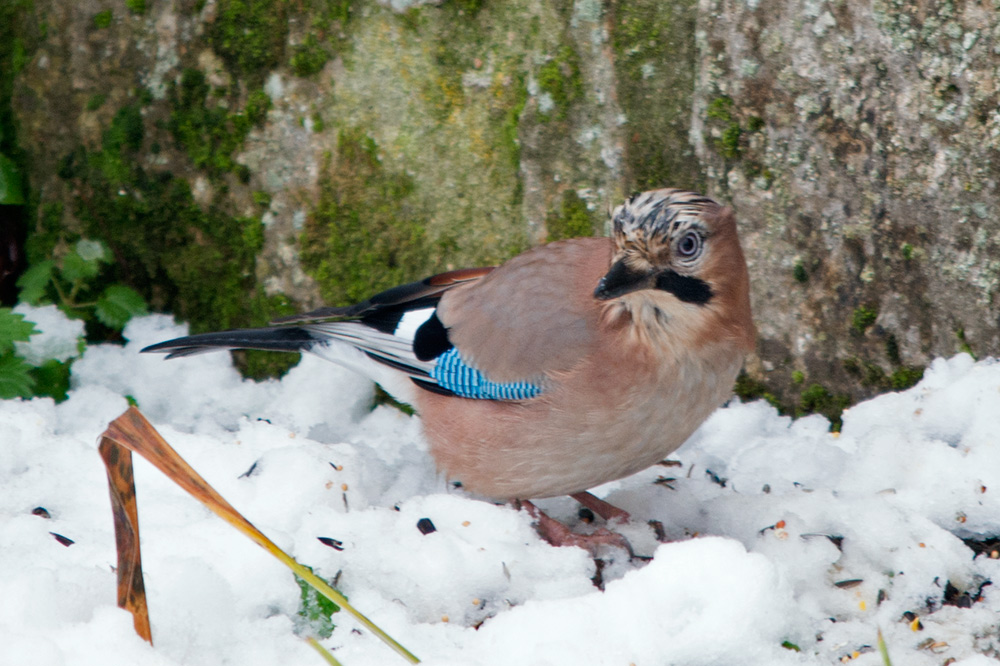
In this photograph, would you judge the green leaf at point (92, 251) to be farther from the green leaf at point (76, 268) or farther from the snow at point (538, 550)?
the snow at point (538, 550)

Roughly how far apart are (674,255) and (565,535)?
0.96 m

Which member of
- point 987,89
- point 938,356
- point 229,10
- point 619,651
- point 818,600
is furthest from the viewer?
point 229,10

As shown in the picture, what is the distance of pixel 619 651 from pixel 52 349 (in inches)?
121

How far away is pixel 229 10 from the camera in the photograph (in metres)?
4.04

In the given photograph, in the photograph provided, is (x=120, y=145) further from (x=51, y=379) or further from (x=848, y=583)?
(x=848, y=583)

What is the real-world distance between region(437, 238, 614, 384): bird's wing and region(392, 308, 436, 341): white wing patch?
17 centimetres

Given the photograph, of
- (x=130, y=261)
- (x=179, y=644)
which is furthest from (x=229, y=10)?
(x=179, y=644)

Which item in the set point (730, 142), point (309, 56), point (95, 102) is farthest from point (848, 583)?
point (95, 102)

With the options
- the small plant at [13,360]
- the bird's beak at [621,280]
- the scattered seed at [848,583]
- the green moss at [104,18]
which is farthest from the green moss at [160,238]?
the scattered seed at [848,583]

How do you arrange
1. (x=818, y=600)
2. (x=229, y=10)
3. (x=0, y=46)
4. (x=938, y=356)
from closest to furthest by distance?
1. (x=818, y=600)
2. (x=938, y=356)
3. (x=229, y=10)
4. (x=0, y=46)

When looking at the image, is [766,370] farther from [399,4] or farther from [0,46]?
[0,46]

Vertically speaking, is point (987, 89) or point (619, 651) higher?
point (987, 89)

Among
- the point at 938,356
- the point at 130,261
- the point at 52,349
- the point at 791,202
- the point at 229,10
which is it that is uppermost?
the point at 229,10

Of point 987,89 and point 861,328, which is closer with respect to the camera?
point 987,89
